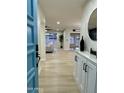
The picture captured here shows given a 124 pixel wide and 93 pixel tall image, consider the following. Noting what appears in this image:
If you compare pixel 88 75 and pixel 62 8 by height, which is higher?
pixel 62 8

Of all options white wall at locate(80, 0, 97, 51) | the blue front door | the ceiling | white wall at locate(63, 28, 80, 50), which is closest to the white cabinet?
white wall at locate(80, 0, 97, 51)

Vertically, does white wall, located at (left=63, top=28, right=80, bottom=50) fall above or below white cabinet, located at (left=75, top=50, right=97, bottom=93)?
above

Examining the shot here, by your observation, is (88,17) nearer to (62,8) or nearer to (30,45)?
(62,8)

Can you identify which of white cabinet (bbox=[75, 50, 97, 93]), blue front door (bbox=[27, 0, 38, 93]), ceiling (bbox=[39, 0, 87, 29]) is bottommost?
white cabinet (bbox=[75, 50, 97, 93])

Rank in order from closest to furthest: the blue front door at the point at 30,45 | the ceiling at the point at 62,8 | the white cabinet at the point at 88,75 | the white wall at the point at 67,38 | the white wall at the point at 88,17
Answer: the blue front door at the point at 30,45 → the white cabinet at the point at 88,75 → the white wall at the point at 88,17 → the ceiling at the point at 62,8 → the white wall at the point at 67,38

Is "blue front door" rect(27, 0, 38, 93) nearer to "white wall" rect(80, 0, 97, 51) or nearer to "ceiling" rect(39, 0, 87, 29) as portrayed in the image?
"white wall" rect(80, 0, 97, 51)

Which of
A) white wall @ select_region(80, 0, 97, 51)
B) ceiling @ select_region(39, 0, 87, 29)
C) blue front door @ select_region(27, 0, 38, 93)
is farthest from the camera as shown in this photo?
ceiling @ select_region(39, 0, 87, 29)

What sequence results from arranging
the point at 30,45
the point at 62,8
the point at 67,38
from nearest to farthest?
the point at 30,45, the point at 62,8, the point at 67,38

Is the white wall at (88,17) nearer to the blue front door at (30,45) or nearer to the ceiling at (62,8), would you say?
the ceiling at (62,8)

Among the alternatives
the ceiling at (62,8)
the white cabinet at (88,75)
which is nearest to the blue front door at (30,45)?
the white cabinet at (88,75)

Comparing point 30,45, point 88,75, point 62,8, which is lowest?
point 88,75

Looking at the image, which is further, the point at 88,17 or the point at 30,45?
the point at 88,17

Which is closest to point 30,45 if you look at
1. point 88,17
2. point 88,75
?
point 88,75
